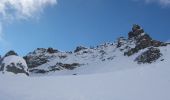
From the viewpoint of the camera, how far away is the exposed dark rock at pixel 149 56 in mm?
61853

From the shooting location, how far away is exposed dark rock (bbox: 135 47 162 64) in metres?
61.9

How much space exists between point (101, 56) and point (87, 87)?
166 feet

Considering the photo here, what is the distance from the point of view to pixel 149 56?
205 ft

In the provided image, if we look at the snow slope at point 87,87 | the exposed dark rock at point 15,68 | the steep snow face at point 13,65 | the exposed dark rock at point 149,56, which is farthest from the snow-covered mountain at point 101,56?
the snow slope at point 87,87

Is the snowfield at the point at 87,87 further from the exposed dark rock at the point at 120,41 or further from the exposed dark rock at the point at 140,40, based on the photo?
the exposed dark rock at the point at 120,41

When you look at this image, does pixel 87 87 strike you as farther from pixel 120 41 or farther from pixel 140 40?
pixel 120 41

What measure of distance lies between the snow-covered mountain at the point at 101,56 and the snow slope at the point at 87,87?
24420mm

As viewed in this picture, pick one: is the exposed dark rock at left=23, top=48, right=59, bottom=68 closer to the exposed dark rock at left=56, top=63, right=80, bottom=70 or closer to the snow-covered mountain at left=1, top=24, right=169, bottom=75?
the snow-covered mountain at left=1, top=24, right=169, bottom=75

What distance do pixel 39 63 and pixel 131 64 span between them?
103 feet

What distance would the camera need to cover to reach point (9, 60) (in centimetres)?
4938

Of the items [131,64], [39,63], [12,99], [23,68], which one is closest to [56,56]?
[39,63]

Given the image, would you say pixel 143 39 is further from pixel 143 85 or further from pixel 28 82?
pixel 28 82

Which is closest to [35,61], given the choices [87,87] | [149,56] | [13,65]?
[149,56]

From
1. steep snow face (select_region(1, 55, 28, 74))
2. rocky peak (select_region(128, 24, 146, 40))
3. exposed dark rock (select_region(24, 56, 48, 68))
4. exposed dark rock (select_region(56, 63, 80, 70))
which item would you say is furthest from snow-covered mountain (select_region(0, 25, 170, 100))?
exposed dark rock (select_region(24, 56, 48, 68))
